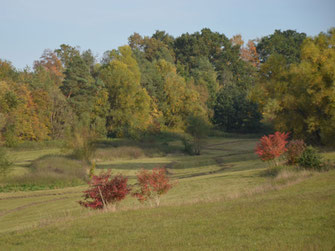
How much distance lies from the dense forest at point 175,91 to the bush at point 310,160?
13.4 m

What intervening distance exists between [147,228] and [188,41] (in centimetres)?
9623

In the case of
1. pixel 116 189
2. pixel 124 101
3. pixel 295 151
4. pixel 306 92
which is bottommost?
pixel 295 151

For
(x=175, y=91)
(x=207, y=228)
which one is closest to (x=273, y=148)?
(x=207, y=228)

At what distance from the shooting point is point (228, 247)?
7406 millimetres

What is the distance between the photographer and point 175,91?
75125mm

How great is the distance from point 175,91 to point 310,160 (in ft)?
180

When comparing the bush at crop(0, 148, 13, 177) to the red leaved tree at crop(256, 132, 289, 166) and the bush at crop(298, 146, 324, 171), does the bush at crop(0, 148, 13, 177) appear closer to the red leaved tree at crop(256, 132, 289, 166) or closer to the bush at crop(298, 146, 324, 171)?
the red leaved tree at crop(256, 132, 289, 166)

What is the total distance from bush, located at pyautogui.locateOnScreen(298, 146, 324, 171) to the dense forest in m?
13.4

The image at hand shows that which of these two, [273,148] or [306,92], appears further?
[306,92]

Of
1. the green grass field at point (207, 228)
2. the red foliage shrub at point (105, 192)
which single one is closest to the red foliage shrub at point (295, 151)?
the green grass field at point (207, 228)

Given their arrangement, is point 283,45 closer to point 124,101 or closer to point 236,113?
point 236,113

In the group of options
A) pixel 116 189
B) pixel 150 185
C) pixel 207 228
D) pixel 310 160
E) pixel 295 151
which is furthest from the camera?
pixel 295 151

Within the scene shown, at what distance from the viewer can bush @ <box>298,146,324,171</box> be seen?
20.8 m

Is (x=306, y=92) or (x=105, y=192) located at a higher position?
(x=306, y=92)
